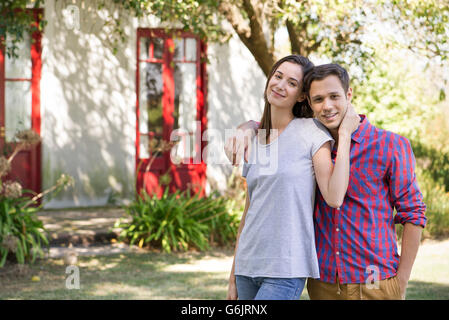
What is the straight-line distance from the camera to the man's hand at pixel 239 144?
9.19ft

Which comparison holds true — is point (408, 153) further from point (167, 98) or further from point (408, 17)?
point (167, 98)

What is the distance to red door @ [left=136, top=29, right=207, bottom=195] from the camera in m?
11.1

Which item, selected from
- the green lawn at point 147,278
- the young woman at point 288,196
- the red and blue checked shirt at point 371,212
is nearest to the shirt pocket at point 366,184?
the red and blue checked shirt at point 371,212

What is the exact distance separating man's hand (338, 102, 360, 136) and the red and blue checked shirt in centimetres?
6

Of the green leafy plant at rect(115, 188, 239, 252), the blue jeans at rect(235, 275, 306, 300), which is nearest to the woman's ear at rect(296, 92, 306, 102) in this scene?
the blue jeans at rect(235, 275, 306, 300)

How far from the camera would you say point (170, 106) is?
11320 mm

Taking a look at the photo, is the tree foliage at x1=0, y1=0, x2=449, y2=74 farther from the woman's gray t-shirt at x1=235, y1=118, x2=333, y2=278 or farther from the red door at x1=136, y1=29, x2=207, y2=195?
the woman's gray t-shirt at x1=235, y1=118, x2=333, y2=278

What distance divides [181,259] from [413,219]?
539 centimetres

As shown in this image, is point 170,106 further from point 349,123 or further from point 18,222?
point 349,123

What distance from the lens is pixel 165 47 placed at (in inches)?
438

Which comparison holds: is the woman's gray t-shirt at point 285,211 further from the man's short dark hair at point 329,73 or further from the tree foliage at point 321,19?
the tree foliage at point 321,19

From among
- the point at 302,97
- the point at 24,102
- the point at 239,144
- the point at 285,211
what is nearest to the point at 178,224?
the point at 24,102
